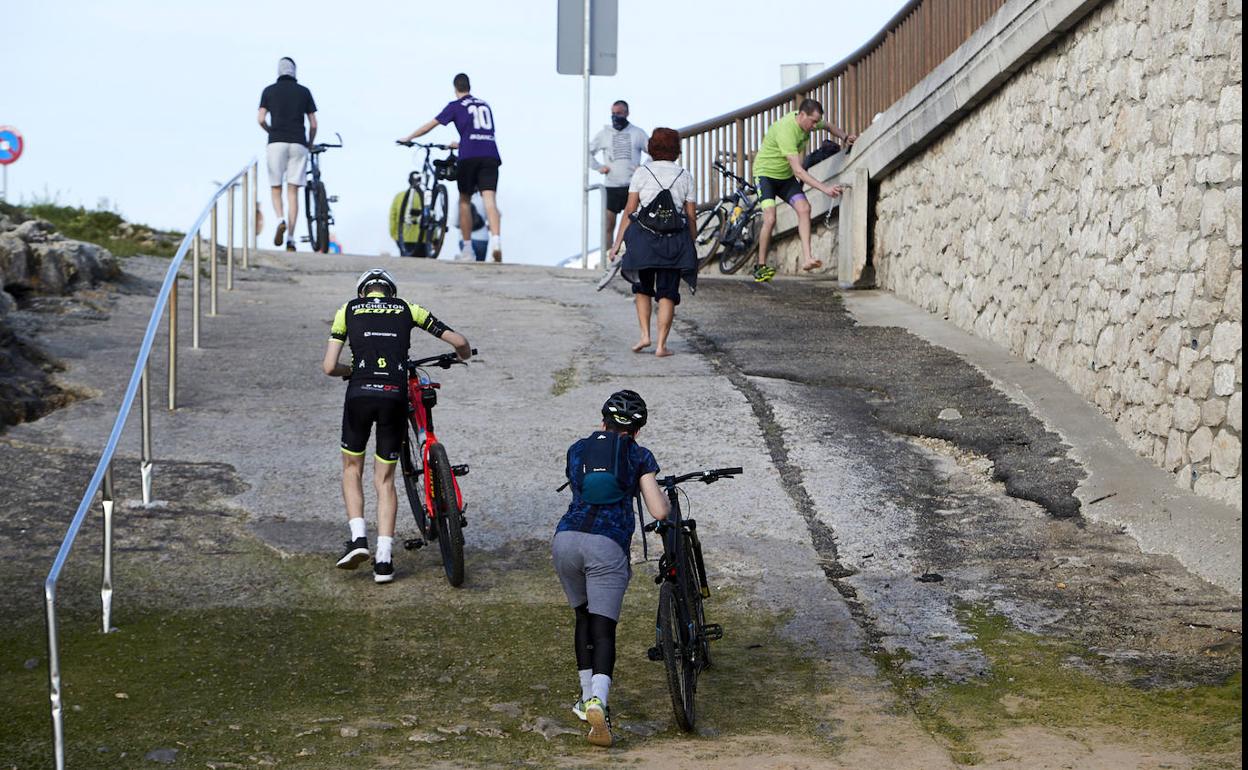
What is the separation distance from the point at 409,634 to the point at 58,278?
331 inches

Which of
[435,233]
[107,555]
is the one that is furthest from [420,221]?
[107,555]

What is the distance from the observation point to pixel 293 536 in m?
8.46

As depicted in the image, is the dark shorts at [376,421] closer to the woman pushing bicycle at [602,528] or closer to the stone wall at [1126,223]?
the woman pushing bicycle at [602,528]

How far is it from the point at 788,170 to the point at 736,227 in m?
1.98

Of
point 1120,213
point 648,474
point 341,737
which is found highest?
point 1120,213

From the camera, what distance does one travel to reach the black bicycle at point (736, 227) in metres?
18.0

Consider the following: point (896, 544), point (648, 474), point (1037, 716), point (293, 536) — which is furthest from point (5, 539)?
point (1037, 716)

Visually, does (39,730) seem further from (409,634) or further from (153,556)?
(153,556)

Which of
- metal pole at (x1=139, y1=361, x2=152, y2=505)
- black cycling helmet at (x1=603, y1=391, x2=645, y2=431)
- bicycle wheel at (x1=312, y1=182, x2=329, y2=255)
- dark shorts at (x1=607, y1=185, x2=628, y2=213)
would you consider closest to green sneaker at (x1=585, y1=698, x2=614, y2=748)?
black cycling helmet at (x1=603, y1=391, x2=645, y2=431)

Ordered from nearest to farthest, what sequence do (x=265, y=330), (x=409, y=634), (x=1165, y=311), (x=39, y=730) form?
(x=39, y=730)
(x=409, y=634)
(x=1165, y=311)
(x=265, y=330)

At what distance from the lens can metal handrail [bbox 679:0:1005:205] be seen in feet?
46.2

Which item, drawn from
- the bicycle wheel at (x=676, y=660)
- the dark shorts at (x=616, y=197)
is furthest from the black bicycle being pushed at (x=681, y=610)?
the dark shorts at (x=616, y=197)

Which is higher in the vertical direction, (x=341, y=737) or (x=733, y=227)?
(x=733, y=227)

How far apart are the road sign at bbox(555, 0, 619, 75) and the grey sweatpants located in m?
16.2
